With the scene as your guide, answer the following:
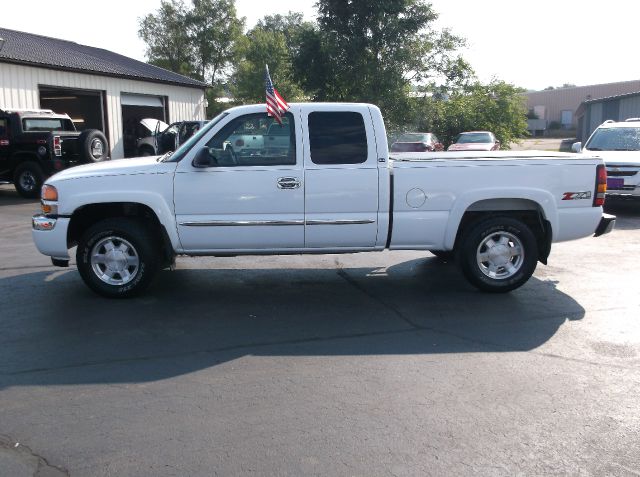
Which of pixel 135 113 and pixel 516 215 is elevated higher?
pixel 135 113

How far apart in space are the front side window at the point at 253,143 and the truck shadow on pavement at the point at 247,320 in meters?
1.46

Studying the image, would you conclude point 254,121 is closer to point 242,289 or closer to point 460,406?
point 242,289

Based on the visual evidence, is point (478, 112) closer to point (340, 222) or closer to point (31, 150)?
point (31, 150)

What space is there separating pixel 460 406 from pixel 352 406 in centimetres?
70

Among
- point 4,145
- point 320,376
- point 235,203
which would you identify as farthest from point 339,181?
point 4,145

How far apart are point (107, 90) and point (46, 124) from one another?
23.8 feet

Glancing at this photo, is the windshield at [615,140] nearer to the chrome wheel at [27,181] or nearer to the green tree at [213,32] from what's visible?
the chrome wheel at [27,181]

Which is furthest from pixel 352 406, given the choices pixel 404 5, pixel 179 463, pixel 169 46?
pixel 169 46

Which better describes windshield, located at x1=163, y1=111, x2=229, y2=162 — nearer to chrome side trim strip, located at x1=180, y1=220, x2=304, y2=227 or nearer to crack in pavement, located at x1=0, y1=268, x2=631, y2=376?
chrome side trim strip, located at x1=180, y1=220, x2=304, y2=227

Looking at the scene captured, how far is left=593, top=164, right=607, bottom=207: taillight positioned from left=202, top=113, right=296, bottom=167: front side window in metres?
3.23

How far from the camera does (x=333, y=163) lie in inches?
253

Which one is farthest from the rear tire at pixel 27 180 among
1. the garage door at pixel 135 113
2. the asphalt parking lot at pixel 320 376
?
the asphalt parking lot at pixel 320 376

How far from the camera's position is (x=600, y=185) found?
6.68 m

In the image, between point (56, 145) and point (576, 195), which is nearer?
point (576, 195)
